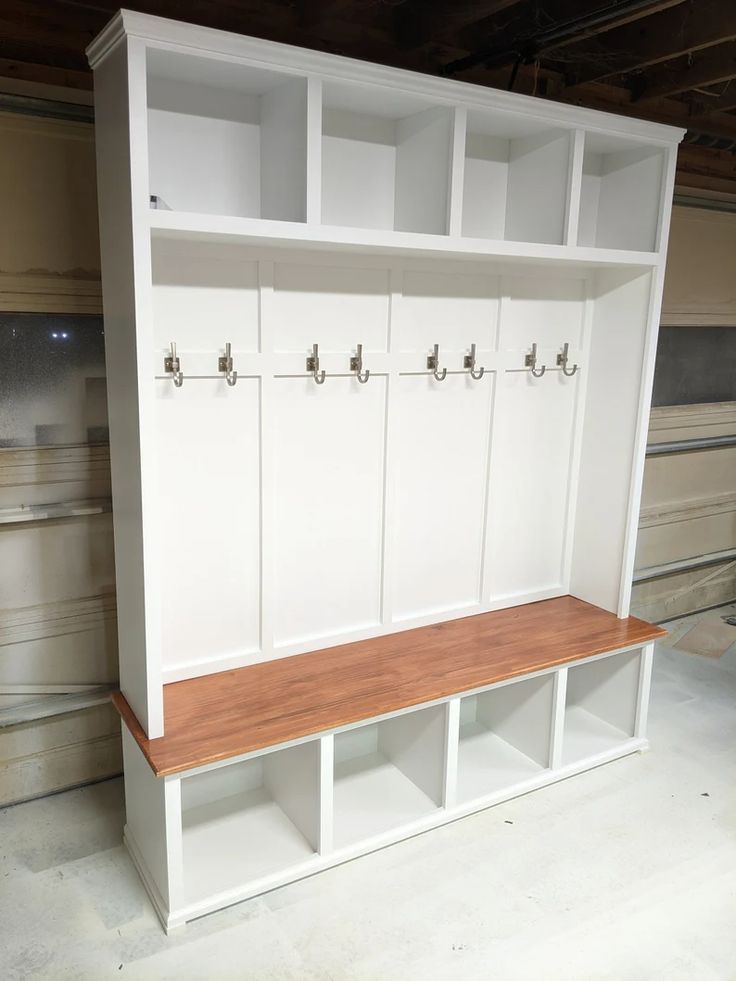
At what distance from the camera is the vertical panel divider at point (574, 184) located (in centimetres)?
260

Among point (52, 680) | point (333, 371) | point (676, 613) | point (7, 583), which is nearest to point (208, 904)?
point (52, 680)

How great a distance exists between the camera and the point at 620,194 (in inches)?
117

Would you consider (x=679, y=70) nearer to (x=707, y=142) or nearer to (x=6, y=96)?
(x=707, y=142)

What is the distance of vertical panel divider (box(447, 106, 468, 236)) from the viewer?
234 cm

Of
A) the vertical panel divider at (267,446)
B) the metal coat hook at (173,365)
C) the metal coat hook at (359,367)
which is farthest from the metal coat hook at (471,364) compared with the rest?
the metal coat hook at (173,365)

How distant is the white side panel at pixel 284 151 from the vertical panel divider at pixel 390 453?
49 centimetres

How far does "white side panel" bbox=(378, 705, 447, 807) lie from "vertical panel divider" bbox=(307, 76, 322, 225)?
155 centimetres

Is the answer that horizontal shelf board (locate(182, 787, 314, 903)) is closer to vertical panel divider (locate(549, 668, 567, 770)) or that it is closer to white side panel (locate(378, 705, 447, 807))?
white side panel (locate(378, 705, 447, 807))

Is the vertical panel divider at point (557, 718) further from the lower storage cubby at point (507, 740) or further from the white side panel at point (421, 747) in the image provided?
the white side panel at point (421, 747)

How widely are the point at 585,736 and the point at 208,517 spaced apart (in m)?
1.72

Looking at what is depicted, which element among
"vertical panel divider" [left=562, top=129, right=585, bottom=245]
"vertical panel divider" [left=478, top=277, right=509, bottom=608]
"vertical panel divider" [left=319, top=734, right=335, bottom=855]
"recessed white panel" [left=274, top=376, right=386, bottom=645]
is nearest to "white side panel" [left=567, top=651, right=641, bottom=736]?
"vertical panel divider" [left=478, top=277, right=509, bottom=608]

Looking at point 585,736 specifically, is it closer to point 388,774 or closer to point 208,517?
point 388,774

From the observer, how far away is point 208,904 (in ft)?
7.39

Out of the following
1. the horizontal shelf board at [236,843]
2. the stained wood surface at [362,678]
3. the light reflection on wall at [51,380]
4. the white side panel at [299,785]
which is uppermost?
the light reflection on wall at [51,380]
